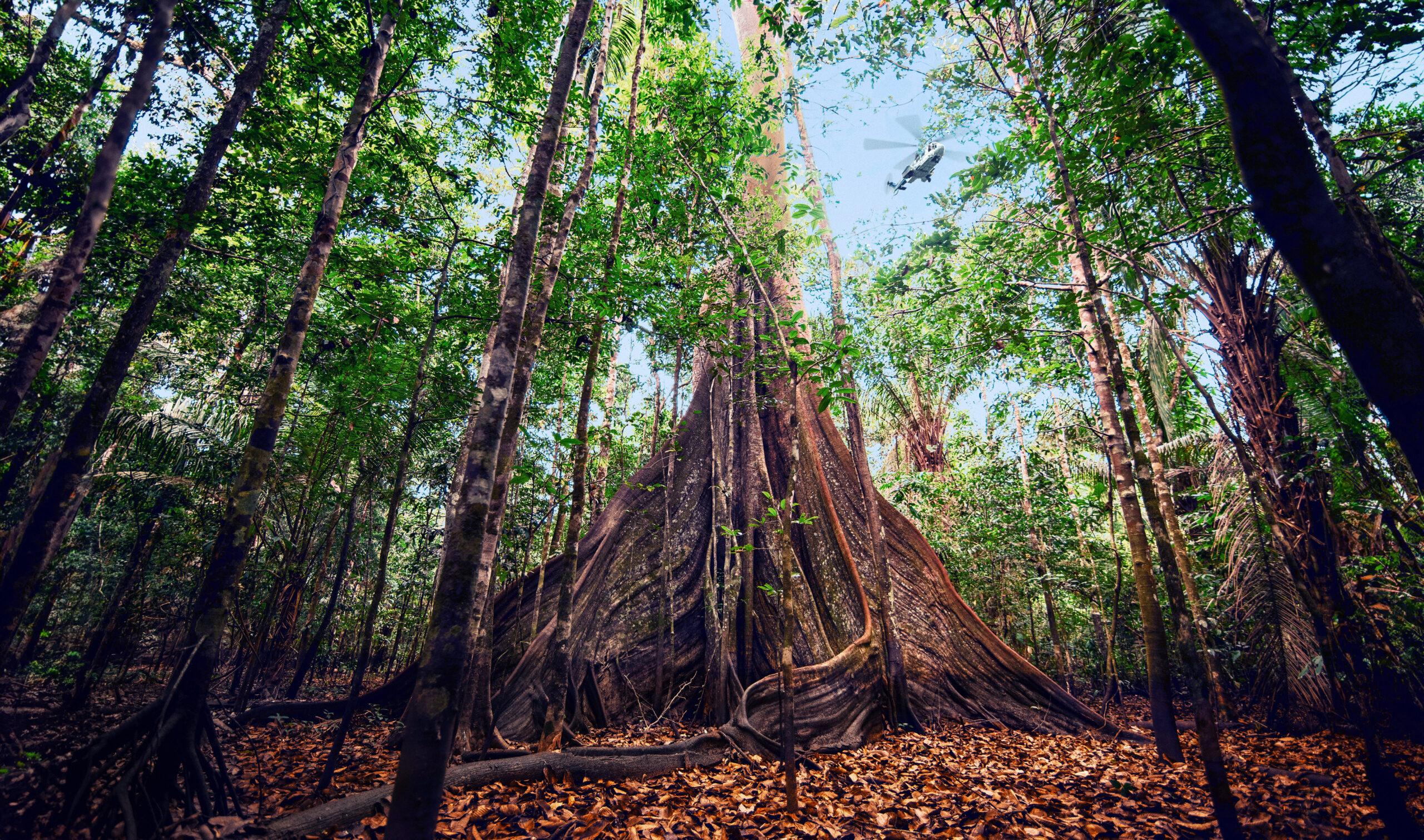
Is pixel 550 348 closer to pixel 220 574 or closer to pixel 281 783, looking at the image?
pixel 220 574

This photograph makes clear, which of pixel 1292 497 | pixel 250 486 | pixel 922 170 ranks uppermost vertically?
pixel 922 170

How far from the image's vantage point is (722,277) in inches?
303

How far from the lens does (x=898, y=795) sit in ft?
15.4

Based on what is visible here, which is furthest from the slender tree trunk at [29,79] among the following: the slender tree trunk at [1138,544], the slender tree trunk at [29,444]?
the slender tree trunk at [1138,544]

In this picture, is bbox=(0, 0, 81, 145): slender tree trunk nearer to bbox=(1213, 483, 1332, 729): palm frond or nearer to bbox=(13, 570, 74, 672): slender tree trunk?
bbox=(13, 570, 74, 672): slender tree trunk

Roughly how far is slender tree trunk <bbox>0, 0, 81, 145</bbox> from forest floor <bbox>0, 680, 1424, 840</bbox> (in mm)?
6278

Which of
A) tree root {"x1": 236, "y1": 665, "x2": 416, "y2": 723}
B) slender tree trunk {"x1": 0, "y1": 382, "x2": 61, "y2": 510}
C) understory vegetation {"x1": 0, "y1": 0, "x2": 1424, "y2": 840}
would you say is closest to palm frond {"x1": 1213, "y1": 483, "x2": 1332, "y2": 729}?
understory vegetation {"x1": 0, "y1": 0, "x2": 1424, "y2": 840}

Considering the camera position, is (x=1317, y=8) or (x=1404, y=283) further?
(x=1317, y=8)

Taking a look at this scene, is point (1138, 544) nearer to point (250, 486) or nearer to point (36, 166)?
point (250, 486)

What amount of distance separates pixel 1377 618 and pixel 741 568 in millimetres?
5985

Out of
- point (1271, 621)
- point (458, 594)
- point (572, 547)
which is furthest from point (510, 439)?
point (1271, 621)

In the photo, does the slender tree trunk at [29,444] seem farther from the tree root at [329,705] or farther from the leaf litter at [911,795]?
the leaf litter at [911,795]

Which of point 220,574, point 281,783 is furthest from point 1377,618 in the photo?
point 281,783

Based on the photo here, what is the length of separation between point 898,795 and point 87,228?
880 centimetres
